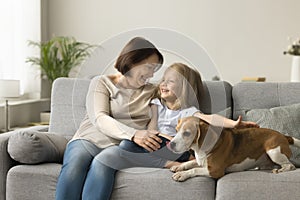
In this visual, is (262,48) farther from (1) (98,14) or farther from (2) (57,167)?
(2) (57,167)

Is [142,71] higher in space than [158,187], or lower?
higher

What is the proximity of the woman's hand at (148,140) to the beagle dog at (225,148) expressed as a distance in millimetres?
95

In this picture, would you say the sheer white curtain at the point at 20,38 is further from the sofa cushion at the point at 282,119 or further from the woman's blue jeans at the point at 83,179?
the sofa cushion at the point at 282,119

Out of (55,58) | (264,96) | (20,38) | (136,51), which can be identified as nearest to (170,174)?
(136,51)

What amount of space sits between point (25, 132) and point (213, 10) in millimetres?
2696

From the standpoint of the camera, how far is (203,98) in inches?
108

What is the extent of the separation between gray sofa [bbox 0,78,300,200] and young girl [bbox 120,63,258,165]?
7.0 inches

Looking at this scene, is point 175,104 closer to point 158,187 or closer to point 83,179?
point 158,187

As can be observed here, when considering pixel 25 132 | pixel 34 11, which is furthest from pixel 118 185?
pixel 34 11

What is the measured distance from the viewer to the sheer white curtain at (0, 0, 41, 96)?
4.27 m

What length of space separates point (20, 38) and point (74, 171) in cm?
247

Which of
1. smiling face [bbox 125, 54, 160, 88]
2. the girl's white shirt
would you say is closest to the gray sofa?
the girl's white shirt

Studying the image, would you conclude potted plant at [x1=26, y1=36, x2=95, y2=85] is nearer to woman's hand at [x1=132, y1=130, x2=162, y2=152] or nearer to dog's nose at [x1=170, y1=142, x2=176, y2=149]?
woman's hand at [x1=132, y1=130, x2=162, y2=152]

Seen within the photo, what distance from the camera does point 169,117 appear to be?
2.54 metres
